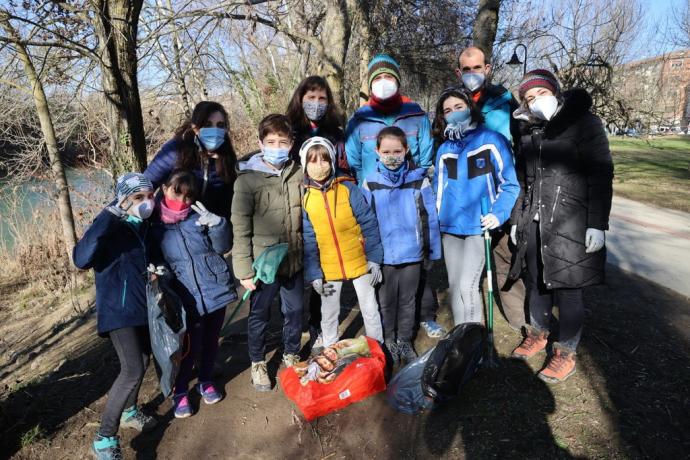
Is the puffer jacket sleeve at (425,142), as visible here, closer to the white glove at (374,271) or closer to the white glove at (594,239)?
the white glove at (374,271)

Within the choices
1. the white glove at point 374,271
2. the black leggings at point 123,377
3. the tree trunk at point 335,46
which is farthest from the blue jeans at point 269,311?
the tree trunk at point 335,46

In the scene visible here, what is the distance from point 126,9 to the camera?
3977 millimetres

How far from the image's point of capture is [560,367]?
2.91m

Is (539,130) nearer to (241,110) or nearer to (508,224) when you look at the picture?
(508,224)

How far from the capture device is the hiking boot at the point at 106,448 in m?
2.49

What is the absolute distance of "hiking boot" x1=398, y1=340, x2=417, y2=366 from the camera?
3264 mm

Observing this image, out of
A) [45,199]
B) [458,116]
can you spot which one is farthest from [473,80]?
[45,199]

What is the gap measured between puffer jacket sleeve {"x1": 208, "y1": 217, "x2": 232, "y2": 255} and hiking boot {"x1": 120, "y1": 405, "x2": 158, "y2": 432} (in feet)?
3.93

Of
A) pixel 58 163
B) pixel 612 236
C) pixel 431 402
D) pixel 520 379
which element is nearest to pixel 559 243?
pixel 520 379

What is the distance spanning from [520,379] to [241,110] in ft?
42.7

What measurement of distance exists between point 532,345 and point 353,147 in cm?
203

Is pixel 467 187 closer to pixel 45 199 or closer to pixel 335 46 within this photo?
pixel 335 46

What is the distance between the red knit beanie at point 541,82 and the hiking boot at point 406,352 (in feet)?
6.50

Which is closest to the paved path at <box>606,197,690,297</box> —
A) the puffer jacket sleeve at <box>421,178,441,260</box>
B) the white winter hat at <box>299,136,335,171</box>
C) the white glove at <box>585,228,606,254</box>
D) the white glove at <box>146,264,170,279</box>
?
the white glove at <box>585,228,606,254</box>
